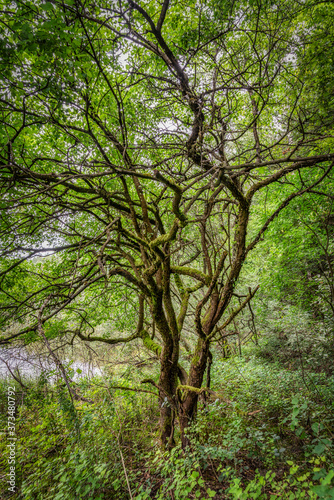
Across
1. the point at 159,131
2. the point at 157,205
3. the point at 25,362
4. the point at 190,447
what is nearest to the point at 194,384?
the point at 190,447

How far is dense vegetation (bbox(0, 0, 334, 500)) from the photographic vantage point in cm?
216

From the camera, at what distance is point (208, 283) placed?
3660 mm

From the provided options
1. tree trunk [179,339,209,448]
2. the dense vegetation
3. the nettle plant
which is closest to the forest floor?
the dense vegetation

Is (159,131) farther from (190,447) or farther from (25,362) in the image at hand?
(190,447)

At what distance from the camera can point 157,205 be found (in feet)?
13.5

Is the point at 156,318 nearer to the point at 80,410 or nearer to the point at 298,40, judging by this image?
the point at 80,410

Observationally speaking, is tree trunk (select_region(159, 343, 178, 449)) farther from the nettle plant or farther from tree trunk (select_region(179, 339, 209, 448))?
tree trunk (select_region(179, 339, 209, 448))

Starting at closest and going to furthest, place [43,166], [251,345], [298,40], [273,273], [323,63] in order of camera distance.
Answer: [323,63]
[298,40]
[43,166]
[273,273]
[251,345]

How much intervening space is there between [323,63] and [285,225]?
3548mm

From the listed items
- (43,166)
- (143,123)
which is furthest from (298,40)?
(43,166)

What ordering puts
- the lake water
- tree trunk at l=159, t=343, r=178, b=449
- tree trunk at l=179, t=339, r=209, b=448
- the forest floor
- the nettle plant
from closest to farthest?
the forest floor < the nettle plant < the lake water < tree trunk at l=179, t=339, r=209, b=448 < tree trunk at l=159, t=343, r=178, b=449

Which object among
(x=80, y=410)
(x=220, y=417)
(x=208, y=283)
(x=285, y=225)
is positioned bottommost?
(x=220, y=417)

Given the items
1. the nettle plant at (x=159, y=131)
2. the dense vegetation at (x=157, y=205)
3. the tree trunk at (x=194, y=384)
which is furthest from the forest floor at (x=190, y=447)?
the nettle plant at (x=159, y=131)

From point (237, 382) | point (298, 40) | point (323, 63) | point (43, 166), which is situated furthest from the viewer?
point (237, 382)
